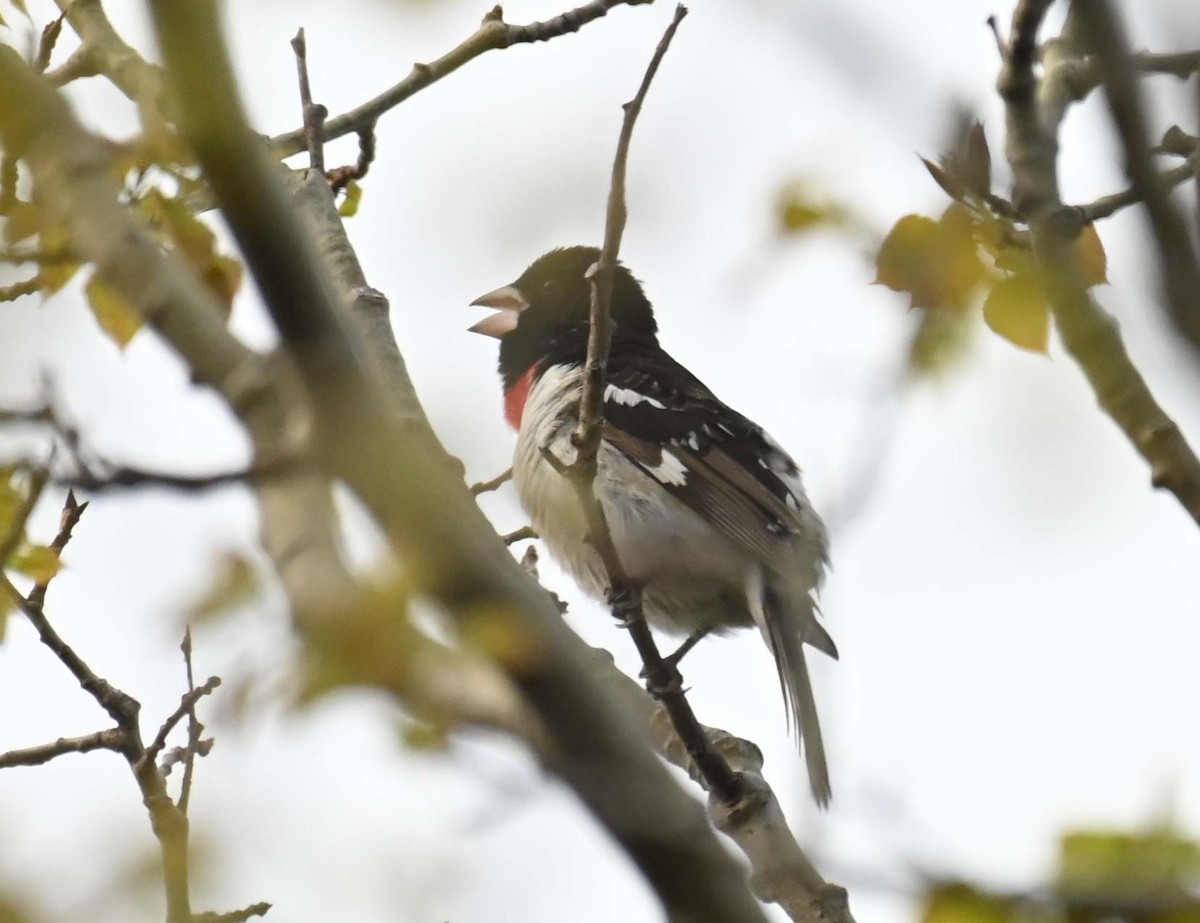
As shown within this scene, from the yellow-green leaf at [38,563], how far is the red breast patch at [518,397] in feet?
10.6

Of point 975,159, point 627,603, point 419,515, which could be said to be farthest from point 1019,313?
point 419,515

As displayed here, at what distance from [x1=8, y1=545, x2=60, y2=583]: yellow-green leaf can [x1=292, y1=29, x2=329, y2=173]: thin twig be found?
169 cm

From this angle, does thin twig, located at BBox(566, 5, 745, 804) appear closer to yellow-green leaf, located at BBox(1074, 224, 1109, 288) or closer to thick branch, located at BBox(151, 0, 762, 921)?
yellow-green leaf, located at BBox(1074, 224, 1109, 288)

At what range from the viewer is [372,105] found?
5.05m

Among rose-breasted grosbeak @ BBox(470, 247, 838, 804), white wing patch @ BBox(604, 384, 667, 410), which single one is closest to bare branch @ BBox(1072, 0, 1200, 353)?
rose-breasted grosbeak @ BBox(470, 247, 838, 804)

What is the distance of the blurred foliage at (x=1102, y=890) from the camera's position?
183cm

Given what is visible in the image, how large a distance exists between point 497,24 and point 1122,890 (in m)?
3.71

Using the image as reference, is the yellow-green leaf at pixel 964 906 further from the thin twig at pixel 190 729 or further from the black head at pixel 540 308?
the black head at pixel 540 308

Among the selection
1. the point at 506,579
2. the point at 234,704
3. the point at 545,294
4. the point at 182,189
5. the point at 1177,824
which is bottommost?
the point at 1177,824

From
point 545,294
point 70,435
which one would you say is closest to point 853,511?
point 70,435

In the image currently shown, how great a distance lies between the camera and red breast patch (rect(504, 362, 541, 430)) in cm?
688

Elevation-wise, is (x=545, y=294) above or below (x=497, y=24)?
above

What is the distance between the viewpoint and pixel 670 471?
620cm

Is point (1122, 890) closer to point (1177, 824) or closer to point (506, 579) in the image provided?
point (1177, 824)
